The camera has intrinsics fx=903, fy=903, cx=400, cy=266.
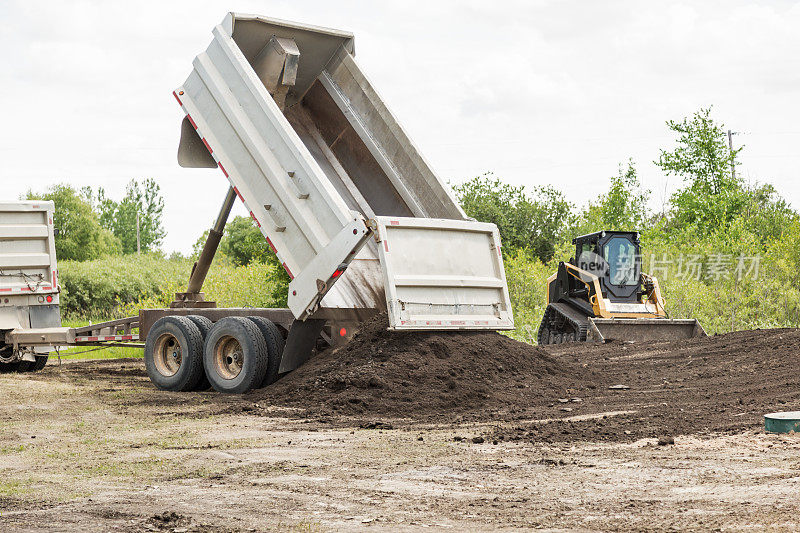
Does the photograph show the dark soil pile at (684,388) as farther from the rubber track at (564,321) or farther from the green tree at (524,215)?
the green tree at (524,215)

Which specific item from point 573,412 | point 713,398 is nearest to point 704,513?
point 573,412

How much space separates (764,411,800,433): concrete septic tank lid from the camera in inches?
256

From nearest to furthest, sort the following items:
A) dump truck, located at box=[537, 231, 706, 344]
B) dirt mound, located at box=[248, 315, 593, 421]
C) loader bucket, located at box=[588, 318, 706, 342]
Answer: dirt mound, located at box=[248, 315, 593, 421]
loader bucket, located at box=[588, 318, 706, 342]
dump truck, located at box=[537, 231, 706, 344]

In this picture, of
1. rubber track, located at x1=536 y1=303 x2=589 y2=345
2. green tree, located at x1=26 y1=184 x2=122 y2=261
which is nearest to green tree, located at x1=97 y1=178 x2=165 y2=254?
green tree, located at x1=26 y1=184 x2=122 y2=261

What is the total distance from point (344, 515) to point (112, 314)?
105ft

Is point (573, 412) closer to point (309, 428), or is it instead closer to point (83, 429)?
point (309, 428)

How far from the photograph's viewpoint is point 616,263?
1789 centimetres

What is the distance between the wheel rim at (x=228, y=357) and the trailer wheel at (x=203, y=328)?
378 mm

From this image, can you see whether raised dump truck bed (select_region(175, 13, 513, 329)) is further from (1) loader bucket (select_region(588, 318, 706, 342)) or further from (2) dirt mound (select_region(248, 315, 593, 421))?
(1) loader bucket (select_region(588, 318, 706, 342))

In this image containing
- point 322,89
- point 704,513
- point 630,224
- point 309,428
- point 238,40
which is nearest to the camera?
point 704,513

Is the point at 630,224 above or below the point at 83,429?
above

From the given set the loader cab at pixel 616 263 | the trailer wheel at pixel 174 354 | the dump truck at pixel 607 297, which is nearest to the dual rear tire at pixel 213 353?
the trailer wheel at pixel 174 354

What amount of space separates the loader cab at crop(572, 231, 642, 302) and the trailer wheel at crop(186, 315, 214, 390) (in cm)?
967

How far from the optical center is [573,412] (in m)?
8.11
